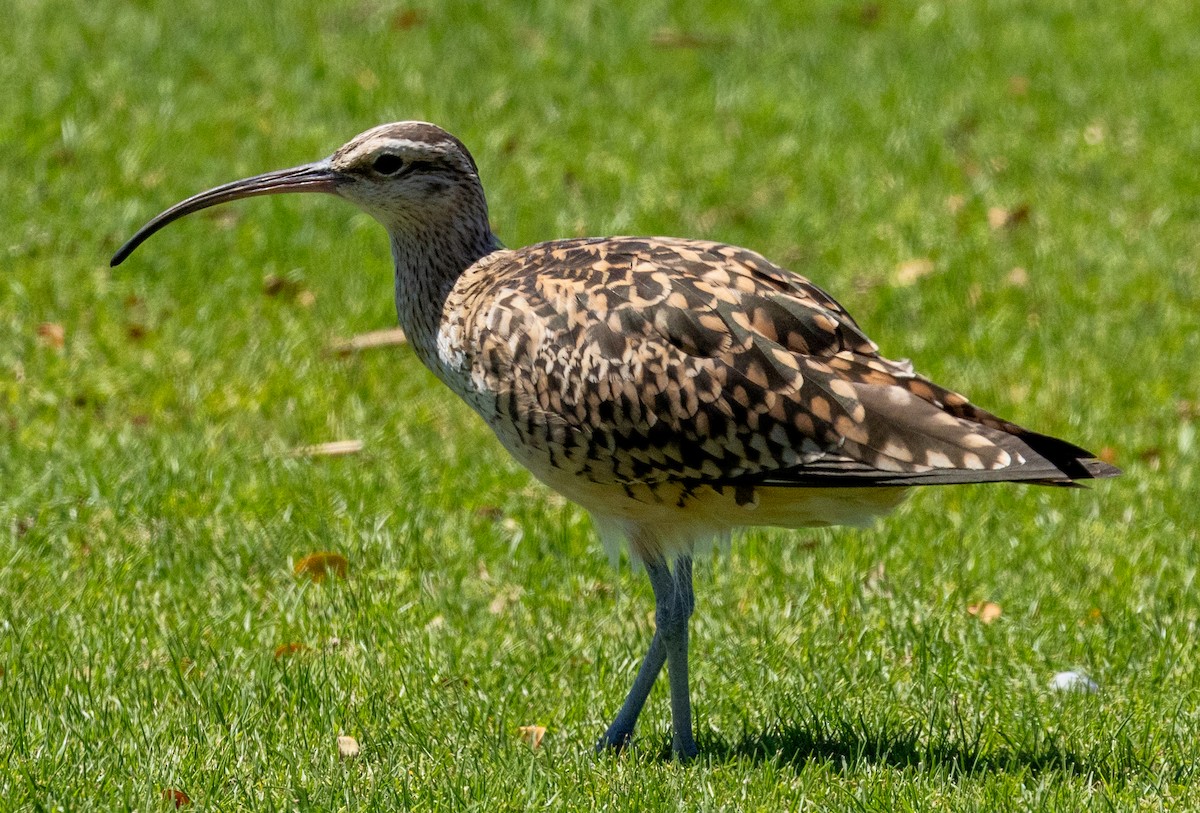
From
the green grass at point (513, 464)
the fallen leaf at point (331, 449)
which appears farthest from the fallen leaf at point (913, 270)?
the fallen leaf at point (331, 449)

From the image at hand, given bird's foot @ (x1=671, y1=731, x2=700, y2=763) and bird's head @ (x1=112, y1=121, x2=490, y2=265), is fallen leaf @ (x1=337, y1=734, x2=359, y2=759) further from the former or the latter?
bird's head @ (x1=112, y1=121, x2=490, y2=265)

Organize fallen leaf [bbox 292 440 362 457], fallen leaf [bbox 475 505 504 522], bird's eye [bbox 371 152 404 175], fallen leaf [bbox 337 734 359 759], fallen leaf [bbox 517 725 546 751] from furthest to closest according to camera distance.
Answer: fallen leaf [bbox 292 440 362 457]
fallen leaf [bbox 475 505 504 522]
bird's eye [bbox 371 152 404 175]
fallen leaf [bbox 517 725 546 751]
fallen leaf [bbox 337 734 359 759]

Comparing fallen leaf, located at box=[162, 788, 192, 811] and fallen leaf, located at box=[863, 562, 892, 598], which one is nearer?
fallen leaf, located at box=[162, 788, 192, 811]

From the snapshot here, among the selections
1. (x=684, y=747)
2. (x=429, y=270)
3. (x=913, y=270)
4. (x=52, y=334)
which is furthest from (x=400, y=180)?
(x=913, y=270)

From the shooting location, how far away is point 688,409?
5.59 m

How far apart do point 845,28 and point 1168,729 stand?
8965mm

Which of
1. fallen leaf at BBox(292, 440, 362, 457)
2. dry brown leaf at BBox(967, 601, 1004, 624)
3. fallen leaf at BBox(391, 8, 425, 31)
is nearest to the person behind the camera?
dry brown leaf at BBox(967, 601, 1004, 624)

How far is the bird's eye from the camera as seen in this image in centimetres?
623

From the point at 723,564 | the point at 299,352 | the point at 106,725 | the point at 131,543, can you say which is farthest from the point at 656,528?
the point at 299,352

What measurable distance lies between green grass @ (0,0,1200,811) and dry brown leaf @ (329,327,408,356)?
3.1 inches

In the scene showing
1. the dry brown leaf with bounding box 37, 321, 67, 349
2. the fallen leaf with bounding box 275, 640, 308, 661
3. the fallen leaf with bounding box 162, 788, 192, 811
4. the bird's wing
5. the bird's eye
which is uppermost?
the bird's eye

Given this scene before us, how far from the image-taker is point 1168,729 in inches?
225

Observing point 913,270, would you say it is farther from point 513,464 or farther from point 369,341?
point 369,341

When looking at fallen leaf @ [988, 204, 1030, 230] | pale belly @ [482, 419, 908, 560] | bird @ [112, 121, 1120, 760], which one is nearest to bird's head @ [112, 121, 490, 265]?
bird @ [112, 121, 1120, 760]
